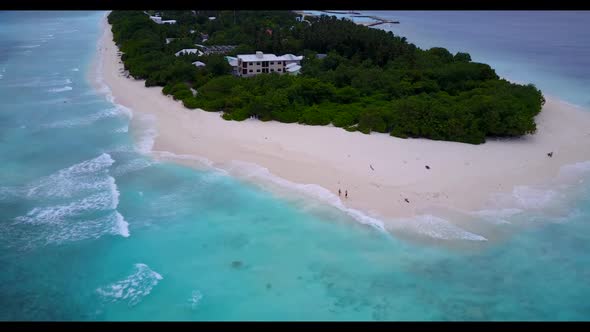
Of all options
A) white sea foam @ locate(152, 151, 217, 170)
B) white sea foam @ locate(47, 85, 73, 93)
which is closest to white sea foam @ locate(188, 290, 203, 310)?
A: white sea foam @ locate(152, 151, 217, 170)

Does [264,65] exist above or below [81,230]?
above

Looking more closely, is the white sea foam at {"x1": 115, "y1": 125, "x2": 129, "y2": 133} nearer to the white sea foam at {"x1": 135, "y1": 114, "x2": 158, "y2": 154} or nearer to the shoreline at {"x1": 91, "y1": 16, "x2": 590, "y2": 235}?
the shoreline at {"x1": 91, "y1": 16, "x2": 590, "y2": 235}

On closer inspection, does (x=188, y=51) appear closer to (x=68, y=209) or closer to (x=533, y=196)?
(x=68, y=209)

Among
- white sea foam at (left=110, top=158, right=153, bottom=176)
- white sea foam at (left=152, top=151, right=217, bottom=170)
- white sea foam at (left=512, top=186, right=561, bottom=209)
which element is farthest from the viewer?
white sea foam at (left=152, top=151, right=217, bottom=170)

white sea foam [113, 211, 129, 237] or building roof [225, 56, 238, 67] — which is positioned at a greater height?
building roof [225, 56, 238, 67]

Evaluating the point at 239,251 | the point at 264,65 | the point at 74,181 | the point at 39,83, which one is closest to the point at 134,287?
the point at 239,251

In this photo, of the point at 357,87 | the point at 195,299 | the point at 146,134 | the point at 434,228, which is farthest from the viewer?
the point at 357,87

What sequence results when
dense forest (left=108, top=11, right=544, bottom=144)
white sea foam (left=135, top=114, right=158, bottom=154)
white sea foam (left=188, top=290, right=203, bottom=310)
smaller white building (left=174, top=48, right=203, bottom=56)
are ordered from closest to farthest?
1. white sea foam (left=188, top=290, right=203, bottom=310)
2. white sea foam (left=135, top=114, right=158, bottom=154)
3. dense forest (left=108, top=11, right=544, bottom=144)
4. smaller white building (left=174, top=48, right=203, bottom=56)
